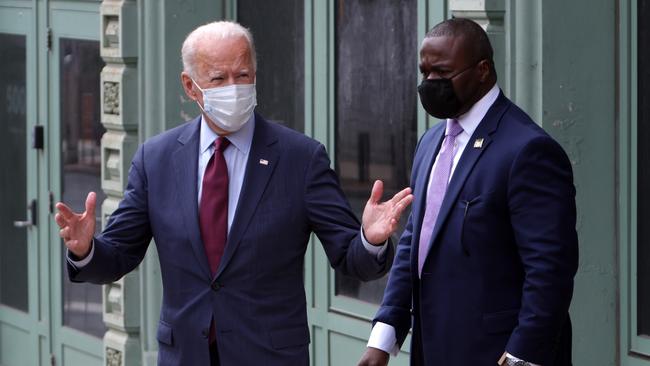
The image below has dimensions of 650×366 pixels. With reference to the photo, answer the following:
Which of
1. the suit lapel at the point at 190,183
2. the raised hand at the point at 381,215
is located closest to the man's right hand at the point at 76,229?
the suit lapel at the point at 190,183

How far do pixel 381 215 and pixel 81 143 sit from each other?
5491 mm

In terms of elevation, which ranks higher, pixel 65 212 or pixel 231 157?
pixel 231 157

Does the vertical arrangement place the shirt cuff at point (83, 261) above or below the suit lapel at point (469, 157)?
below

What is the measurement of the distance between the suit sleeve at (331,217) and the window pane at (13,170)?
6.00 metres

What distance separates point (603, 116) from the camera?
6.00m

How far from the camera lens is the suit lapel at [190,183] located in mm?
5066

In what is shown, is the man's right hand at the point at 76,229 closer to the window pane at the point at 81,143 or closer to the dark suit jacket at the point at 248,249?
the dark suit jacket at the point at 248,249

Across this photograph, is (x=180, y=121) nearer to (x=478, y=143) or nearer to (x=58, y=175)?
(x=58, y=175)

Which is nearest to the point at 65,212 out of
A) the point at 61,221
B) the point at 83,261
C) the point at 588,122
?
the point at 61,221

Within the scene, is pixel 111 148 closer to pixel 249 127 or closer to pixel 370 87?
pixel 370 87

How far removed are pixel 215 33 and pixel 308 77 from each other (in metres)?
2.92

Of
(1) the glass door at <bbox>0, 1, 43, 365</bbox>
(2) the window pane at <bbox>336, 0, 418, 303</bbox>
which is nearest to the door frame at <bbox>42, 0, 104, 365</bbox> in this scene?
(1) the glass door at <bbox>0, 1, 43, 365</bbox>

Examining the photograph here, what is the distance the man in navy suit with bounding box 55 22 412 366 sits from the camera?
5047 millimetres

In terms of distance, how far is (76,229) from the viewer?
5055mm
